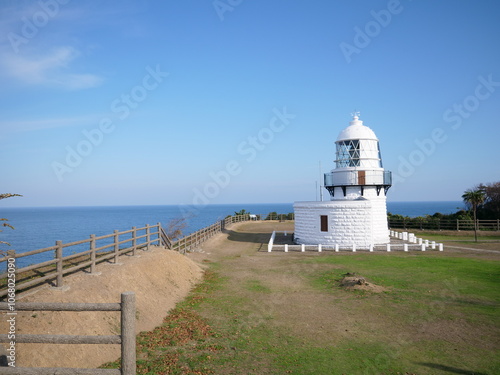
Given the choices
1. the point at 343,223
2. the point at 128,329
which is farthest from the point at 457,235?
the point at 128,329

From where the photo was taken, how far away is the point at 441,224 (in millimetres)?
41094

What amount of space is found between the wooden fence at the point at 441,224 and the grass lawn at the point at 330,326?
2391 cm

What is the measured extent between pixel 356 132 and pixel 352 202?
24.9 feet

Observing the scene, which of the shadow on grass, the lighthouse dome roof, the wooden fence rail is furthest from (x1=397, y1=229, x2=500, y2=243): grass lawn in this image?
the shadow on grass

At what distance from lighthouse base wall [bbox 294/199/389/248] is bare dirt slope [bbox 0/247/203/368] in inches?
608

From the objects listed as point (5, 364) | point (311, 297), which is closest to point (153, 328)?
point (5, 364)

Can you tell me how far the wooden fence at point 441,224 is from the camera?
38.9 meters

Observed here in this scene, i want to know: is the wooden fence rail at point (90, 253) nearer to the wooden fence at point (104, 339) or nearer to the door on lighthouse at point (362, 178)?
the wooden fence at point (104, 339)

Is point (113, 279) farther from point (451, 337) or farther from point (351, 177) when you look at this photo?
point (351, 177)

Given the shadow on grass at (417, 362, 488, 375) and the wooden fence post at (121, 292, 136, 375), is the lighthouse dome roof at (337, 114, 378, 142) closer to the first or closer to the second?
the shadow on grass at (417, 362, 488, 375)

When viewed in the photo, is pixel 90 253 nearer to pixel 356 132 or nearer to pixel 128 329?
pixel 128 329

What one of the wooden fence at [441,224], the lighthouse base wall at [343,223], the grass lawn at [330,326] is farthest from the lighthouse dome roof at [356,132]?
the grass lawn at [330,326]

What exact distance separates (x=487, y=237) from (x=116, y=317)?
37892 mm

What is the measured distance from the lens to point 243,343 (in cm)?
901
